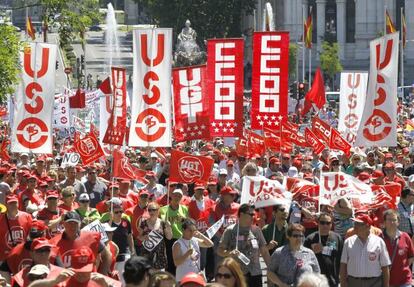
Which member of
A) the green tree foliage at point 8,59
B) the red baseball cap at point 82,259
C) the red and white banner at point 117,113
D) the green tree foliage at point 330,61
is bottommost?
the green tree foliage at point 330,61

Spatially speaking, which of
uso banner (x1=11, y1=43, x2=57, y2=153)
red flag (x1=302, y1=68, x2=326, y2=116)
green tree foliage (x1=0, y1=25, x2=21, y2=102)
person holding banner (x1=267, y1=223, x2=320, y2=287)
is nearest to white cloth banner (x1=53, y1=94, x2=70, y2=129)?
red flag (x1=302, y1=68, x2=326, y2=116)

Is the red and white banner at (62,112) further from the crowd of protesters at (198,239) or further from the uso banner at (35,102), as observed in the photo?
the crowd of protesters at (198,239)

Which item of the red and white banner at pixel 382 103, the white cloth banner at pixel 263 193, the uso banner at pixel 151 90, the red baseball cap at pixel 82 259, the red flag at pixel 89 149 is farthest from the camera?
the red flag at pixel 89 149

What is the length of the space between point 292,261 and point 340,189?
3411 millimetres

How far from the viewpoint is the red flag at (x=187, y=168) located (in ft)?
63.8

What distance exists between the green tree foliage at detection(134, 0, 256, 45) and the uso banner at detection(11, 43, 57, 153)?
215ft

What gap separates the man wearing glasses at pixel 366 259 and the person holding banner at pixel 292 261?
1.70 ft

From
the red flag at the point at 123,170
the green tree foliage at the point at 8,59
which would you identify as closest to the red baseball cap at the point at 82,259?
the red flag at the point at 123,170

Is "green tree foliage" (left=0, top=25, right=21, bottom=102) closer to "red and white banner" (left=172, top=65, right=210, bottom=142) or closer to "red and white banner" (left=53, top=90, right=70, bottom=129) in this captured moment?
"red and white banner" (left=172, top=65, right=210, bottom=142)

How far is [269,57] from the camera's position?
2439 cm

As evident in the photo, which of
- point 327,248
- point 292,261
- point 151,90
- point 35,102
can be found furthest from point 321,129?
point 292,261

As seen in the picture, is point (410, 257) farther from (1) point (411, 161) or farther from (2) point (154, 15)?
(2) point (154, 15)

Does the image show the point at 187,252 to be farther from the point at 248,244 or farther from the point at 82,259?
the point at 82,259

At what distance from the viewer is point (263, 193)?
17.4 metres
